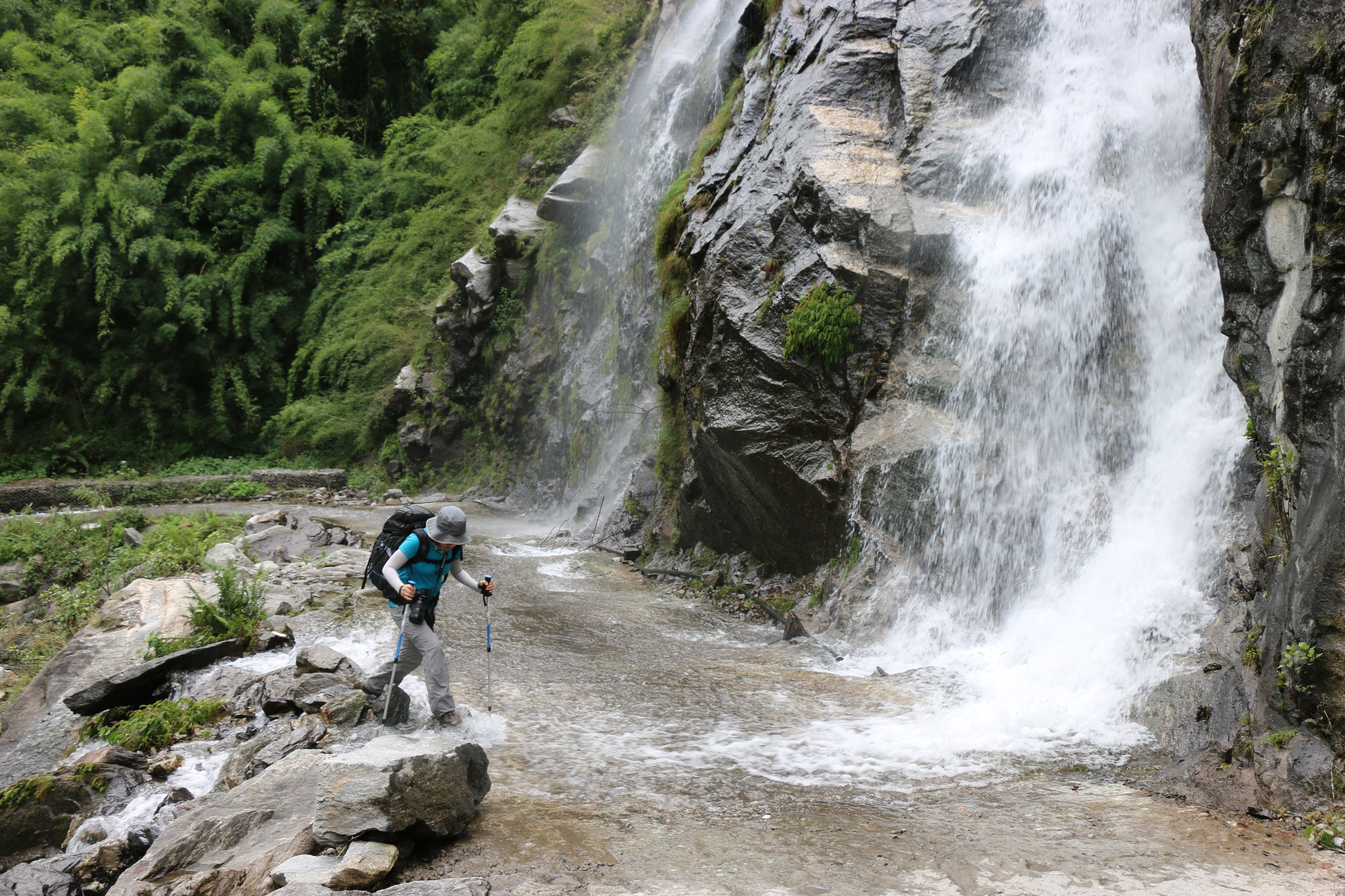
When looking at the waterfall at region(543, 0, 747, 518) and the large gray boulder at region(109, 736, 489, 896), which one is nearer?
the large gray boulder at region(109, 736, 489, 896)

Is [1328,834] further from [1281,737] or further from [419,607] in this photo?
[419,607]

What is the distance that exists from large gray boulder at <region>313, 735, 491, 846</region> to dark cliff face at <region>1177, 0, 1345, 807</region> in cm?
394

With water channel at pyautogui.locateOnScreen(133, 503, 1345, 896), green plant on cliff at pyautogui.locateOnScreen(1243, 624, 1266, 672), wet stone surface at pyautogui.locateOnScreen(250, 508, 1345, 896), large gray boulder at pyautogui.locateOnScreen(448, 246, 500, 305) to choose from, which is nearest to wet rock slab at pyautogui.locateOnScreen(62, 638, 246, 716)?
water channel at pyautogui.locateOnScreen(133, 503, 1345, 896)

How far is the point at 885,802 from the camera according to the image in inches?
184

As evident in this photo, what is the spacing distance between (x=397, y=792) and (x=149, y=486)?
18.9 m

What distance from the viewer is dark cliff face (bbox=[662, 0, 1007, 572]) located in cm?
930

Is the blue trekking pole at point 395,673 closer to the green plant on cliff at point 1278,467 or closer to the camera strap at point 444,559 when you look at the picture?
the camera strap at point 444,559

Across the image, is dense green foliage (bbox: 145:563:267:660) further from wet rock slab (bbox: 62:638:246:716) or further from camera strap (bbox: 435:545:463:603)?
camera strap (bbox: 435:545:463:603)

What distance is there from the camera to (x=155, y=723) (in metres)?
6.07

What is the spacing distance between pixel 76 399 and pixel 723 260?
21.7 meters

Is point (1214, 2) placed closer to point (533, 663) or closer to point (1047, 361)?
point (1047, 361)

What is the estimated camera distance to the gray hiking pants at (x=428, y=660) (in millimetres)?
5402

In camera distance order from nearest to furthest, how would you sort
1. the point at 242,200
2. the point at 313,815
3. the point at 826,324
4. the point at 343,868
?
the point at 343,868 < the point at 313,815 < the point at 826,324 < the point at 242,200

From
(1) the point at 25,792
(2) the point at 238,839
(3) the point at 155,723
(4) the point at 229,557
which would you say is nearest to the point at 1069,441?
(2) the point at 238,839
